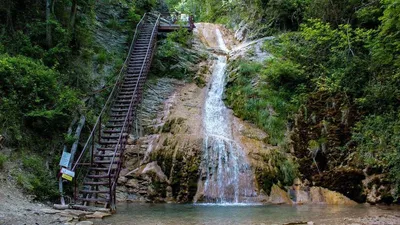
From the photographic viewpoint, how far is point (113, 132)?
12016 millimetres

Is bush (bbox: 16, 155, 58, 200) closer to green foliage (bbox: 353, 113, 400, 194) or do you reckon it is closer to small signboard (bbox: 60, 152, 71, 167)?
small signboard (bbox: 60, 152, 71, 167)

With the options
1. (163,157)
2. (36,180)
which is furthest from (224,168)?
(36,180)

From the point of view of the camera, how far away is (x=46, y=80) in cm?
1072

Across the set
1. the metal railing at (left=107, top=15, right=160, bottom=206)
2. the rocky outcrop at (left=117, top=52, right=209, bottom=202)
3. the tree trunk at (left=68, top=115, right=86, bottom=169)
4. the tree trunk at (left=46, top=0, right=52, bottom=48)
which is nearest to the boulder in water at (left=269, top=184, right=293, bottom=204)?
the rocky outcrop at (left=117, top=52, right=209, bottom=202)

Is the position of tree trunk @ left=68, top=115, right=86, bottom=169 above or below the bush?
above

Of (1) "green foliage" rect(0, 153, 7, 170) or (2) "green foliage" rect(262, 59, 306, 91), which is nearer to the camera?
(1) "green foliage" rect(0, 153, 7, 170)

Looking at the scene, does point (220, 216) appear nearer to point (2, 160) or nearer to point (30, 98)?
point (2, 160)

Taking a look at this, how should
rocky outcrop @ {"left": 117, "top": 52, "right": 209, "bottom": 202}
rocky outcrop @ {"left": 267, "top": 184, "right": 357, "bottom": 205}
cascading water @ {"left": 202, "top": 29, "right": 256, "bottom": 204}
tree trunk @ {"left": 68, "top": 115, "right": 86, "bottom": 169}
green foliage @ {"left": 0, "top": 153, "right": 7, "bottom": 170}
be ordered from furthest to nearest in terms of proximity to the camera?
rocky outcrop @ {"left": 117, "top": 52, "right": 209, "bottom": 202} → cascading water @ {"left": 202, "top": 29, "right": 256, "bottom": 204} → rocky outcrop @ {"left": 267, "top": 184, "right": 357, "bottom": 205} → tree trunk @ {"left": 68, "top": 115, "right": 86, "bottom": 169} → green foliage @ {"left": 0, "top": 153, "right": 7, "bottom": 170}

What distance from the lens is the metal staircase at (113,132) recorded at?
9711mm

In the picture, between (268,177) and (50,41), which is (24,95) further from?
(268,177)

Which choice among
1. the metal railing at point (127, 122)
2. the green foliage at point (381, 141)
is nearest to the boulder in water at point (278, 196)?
the green foliage at point (381, 141)

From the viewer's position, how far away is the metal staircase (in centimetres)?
971

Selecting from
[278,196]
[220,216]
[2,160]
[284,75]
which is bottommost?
[220,216]

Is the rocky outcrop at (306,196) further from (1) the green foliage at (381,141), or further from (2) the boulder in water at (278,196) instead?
(1) the green foliage at (381,141)
